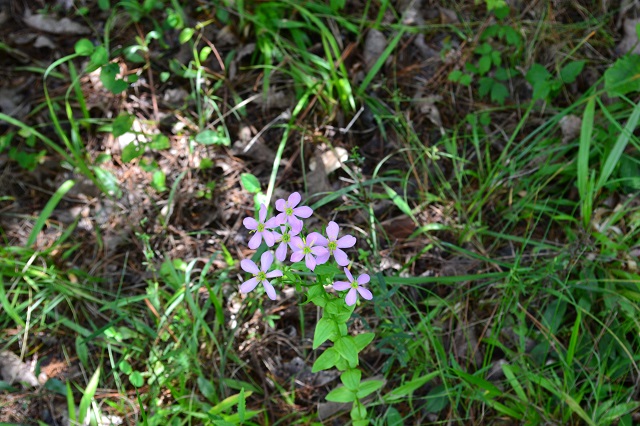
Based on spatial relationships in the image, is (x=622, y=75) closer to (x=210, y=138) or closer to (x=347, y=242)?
(x=347, y=242)

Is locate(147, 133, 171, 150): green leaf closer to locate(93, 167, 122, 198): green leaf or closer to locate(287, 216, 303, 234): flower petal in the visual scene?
locate(93, 167, 122, 198): green leaf

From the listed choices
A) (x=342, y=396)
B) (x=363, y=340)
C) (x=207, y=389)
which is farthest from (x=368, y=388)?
(x=207, y=389)

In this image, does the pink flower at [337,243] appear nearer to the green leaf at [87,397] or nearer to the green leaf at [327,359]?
the green leaf at [327,359]

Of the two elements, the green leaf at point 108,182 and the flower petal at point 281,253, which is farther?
the green leaf at point 108,182

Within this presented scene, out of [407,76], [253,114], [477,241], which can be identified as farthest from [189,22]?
[477,241]

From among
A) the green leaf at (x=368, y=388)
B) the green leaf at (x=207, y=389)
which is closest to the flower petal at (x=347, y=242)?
the green leaf at (x=368, y=388)

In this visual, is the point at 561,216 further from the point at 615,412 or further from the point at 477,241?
the point at 615,412

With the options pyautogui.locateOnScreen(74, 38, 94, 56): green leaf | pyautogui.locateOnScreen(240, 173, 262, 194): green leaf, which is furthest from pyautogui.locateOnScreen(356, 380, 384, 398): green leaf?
pyautogui.locateOnScreen(74, 38, 94, 56): green leaf
